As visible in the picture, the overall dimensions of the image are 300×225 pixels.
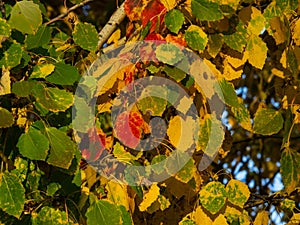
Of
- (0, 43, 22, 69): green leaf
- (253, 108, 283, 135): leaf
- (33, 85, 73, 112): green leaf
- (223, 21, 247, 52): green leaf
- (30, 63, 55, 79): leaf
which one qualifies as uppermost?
(223, 21, 247, 52): green leaf

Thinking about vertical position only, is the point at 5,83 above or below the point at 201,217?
above

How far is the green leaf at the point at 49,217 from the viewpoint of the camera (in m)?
1.32

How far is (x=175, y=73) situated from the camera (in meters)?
1.39

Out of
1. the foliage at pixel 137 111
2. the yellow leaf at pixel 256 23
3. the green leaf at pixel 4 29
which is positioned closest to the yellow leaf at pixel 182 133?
the foliage at pixel 137 111

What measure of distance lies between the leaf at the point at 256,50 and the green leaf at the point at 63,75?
1.09 feet

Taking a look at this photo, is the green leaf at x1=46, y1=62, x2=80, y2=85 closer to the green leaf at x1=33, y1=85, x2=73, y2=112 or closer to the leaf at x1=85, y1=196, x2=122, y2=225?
the green leaf at x1=33, y1=85, x2=73, y2=112

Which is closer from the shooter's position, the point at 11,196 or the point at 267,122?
the point at 11,196

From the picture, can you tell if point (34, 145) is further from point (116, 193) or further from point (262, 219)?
point (262, 219)

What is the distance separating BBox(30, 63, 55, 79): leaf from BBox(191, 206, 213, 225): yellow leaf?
36 centimetres

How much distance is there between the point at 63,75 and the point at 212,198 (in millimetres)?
335

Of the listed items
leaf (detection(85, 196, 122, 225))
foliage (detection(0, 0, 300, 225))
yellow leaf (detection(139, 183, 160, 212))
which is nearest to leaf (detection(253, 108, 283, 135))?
foliage (detection(0, 0, 300, 225))

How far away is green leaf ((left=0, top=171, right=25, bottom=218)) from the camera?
1271 millimetres

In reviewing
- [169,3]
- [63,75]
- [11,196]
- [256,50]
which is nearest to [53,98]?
[63,75]

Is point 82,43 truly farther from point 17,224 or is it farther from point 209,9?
point 17,224
